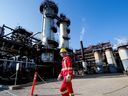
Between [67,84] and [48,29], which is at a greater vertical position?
[48,29]

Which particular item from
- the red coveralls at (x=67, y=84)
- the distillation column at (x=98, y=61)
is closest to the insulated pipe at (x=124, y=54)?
the distillation column at (x=98, y=61)

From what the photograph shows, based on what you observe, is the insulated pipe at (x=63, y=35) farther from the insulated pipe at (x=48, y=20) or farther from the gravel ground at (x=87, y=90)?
the gravel ground at (x=87, y=90)

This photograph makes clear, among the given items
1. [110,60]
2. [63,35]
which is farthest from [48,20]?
[110,60]

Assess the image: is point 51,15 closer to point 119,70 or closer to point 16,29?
point 16,29

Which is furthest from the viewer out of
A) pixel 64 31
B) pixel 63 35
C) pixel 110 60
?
pixel 64 31

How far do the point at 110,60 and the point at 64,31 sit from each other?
746 inches

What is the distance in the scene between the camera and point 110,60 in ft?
128

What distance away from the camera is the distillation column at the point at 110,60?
3788cm

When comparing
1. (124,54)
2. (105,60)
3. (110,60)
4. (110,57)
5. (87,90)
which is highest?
(124,54)

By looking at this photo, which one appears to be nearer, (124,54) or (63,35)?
(124,54)

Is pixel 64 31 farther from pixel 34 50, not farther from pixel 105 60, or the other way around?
pixel 34 50

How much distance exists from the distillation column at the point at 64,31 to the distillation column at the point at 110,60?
13.9 m

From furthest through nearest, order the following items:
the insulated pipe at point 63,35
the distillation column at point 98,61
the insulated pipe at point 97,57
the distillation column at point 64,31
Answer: the distillation column at point 64,31 → the insulated pipe at point 63,35 → the insulated pipe at point 97,57 → the distillation column at point 98,61

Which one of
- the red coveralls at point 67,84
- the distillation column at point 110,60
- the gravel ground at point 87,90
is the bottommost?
the gravel ground at point 87,90
